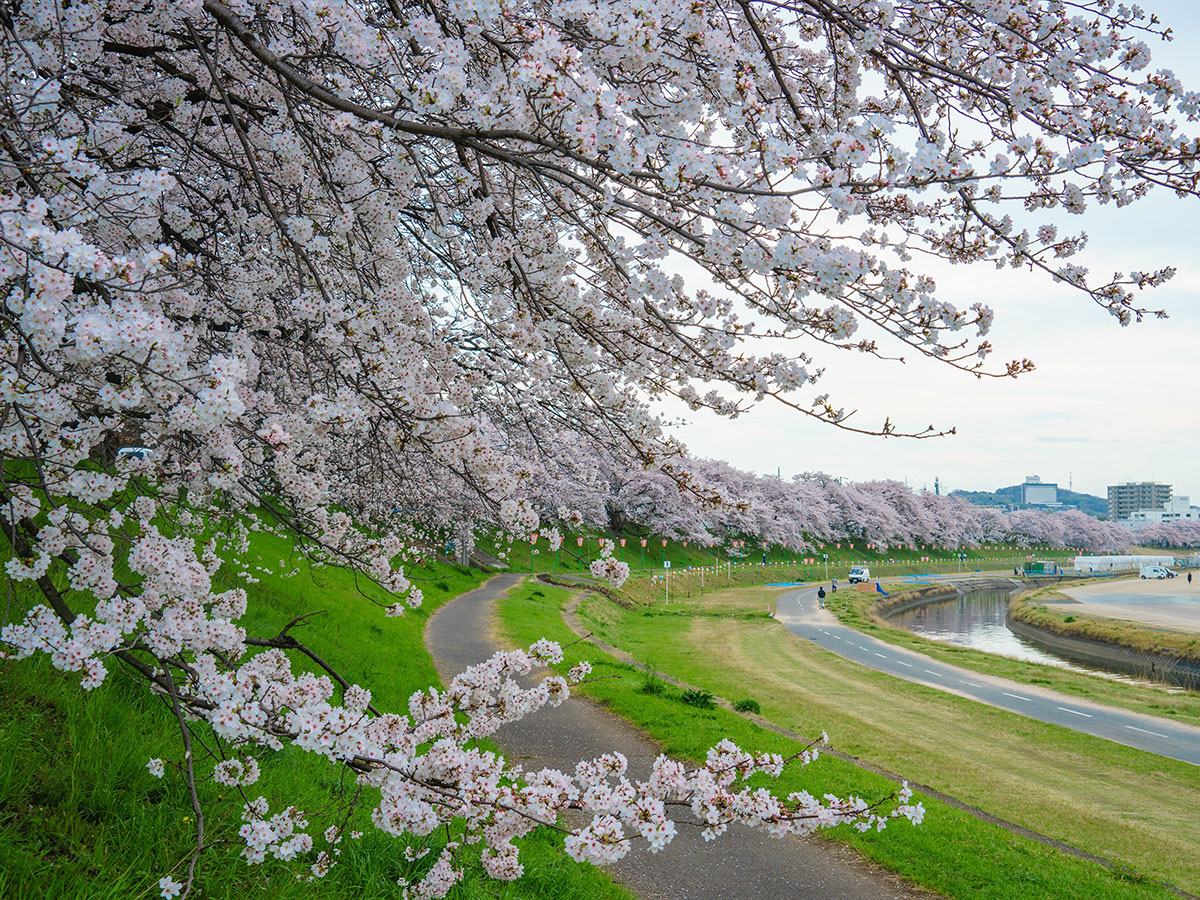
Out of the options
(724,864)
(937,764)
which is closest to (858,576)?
(937,764)

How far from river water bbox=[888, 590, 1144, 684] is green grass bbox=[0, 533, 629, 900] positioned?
106 ft

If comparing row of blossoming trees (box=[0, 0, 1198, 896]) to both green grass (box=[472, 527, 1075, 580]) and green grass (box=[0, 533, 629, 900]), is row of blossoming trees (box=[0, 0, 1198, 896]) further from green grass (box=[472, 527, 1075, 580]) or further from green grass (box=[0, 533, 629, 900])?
green grass (box=[472, 527, 1075, 580])

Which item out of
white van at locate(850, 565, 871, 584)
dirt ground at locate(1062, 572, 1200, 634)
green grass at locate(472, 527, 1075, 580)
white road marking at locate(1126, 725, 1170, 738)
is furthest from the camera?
white van at locate(850, 565, 871, 584)

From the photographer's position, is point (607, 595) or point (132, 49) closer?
point (132, 49)

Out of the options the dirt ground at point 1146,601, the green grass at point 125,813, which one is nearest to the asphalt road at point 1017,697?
the green grass at point 125,813

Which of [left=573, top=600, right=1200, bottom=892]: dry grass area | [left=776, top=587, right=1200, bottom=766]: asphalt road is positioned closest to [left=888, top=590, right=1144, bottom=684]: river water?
[left=776, top=587, right=1200, bottom=766]: asphalt road

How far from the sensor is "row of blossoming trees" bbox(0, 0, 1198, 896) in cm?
273

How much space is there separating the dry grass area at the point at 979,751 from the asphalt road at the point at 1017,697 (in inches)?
50.7

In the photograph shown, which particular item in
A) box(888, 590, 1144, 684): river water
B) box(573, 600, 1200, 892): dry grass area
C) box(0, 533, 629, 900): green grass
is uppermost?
box(0, 533, 629, 900): green grass

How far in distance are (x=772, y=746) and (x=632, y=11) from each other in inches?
419

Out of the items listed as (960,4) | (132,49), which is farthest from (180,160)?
(960,4)

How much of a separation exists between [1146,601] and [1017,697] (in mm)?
42555

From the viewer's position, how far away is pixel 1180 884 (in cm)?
839

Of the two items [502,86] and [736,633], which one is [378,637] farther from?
[736,633]
